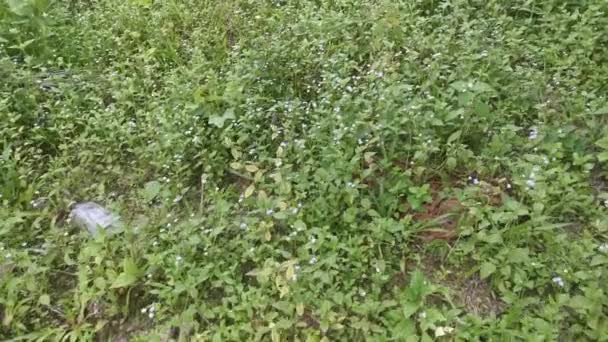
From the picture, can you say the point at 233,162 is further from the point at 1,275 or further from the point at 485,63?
the point at 485,63

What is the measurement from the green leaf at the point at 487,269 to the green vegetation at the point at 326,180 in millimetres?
13

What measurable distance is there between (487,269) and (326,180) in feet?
2.89

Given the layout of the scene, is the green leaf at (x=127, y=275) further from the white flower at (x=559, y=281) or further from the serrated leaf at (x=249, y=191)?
the white flower at (x=559, y=281)

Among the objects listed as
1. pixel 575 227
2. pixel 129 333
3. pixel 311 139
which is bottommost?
pixel 129 333

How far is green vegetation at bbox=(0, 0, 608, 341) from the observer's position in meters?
2.67

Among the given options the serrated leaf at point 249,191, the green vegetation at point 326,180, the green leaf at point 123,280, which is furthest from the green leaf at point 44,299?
the serrated leaf at point 249,191

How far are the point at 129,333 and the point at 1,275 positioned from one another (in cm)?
72

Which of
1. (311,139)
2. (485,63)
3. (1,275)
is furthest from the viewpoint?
(485,63)

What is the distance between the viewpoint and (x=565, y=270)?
103 inches

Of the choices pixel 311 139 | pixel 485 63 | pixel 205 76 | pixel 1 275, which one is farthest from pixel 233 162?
pixel 485 63

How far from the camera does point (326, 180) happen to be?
3.05 meters

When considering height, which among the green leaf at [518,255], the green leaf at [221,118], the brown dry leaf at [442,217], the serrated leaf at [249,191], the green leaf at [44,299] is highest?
the green leaf at [221,118]

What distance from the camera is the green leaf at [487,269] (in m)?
2.65

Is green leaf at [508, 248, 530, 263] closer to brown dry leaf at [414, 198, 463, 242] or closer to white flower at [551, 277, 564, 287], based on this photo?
white flower at [551, 277, 564, 287]
